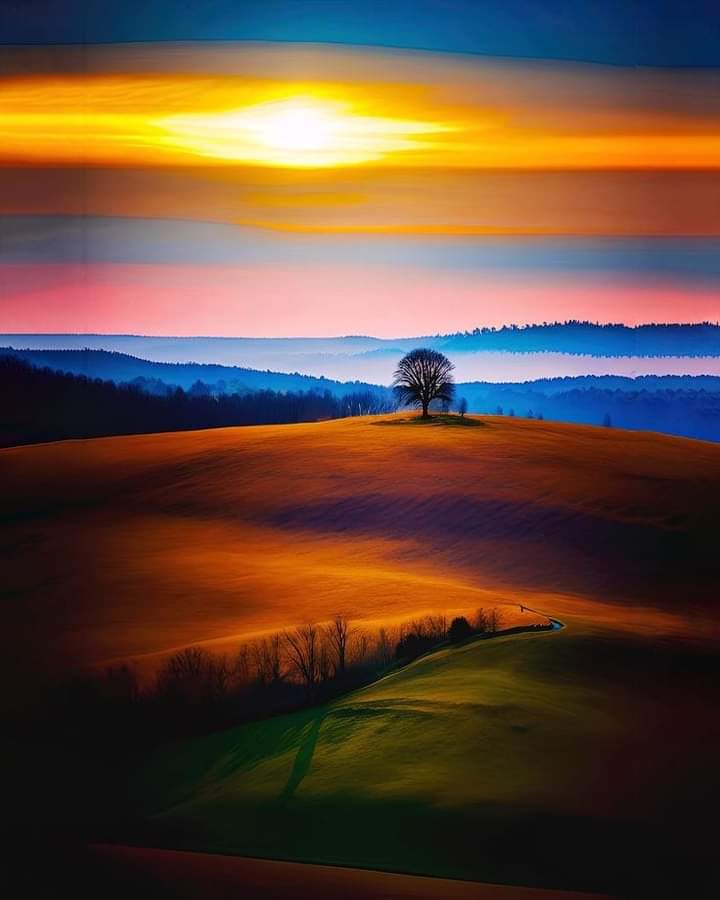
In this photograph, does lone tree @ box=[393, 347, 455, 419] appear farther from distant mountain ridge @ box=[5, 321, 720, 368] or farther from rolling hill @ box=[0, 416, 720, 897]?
rolling hill @ box=[0, 416, 720, 897]

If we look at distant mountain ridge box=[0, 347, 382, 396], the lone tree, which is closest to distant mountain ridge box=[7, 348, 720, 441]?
distant mountain ridge box=[0, 347, 382, 396]

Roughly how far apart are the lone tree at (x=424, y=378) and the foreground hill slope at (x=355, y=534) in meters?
0.50

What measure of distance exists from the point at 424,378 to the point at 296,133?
5.89ft

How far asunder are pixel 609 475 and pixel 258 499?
2.33 meters

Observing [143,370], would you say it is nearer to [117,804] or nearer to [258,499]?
[258,499]

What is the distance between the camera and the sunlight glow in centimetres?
606

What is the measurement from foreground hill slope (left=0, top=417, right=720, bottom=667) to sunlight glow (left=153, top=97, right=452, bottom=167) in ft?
7.25

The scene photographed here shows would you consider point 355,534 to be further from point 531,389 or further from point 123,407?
point 123,407

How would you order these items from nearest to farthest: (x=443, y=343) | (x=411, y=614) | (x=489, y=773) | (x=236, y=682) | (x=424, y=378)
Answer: (x=489, y=773) < (x=236, y=682) < (x=411, y=614) < (x=443, y=343) < (x=424, y=378)

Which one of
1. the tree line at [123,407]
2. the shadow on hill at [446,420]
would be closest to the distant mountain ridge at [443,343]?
the tree line at [123,407]

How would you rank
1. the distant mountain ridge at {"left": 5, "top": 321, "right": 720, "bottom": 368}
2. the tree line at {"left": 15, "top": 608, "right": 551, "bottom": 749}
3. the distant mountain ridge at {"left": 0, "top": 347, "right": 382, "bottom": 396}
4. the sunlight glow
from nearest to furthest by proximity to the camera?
the tree line at {"left": 15, "top": 608, "right": 551, "bottom": 749} → the sunlight glow → the distant mountain ridge at {"left": 5, "top": 321, "right": 720, "bottom": 368} → the distant mountain ridge at {"left": 0, "top": 347, "right": 382, "bottom": 396}

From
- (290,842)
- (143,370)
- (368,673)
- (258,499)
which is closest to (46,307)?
(143,370)

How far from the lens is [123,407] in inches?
339

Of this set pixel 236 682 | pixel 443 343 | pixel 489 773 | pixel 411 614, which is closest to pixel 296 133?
pixel 443 343
